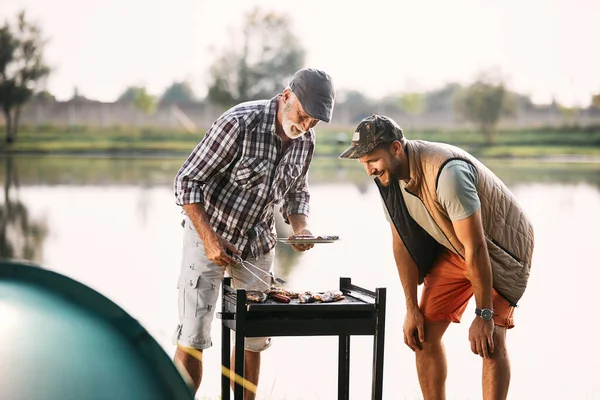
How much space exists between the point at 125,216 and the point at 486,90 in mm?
38504

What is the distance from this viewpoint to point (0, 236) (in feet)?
47.8

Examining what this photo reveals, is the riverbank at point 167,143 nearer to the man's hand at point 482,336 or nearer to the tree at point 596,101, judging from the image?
the tree at point 596,101

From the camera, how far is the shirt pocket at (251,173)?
3.90 m

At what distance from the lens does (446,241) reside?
3.90 meters

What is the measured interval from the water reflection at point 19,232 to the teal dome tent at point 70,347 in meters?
9.81

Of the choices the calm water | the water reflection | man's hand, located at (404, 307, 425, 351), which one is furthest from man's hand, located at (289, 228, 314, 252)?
the water reflection

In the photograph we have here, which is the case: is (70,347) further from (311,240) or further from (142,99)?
(142,99)

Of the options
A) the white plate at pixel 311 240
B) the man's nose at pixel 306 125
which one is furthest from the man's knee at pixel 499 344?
the man's nose at pixel 306 125

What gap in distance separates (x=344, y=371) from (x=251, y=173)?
2.72ft

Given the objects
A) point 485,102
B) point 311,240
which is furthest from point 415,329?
point 485,102

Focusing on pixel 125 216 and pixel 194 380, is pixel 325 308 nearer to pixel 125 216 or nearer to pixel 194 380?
pixel 194 380

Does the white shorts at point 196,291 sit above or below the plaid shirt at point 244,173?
below

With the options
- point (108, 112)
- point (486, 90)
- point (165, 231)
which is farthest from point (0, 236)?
point (486, 90)

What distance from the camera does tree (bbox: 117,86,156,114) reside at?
51125 millimetres
